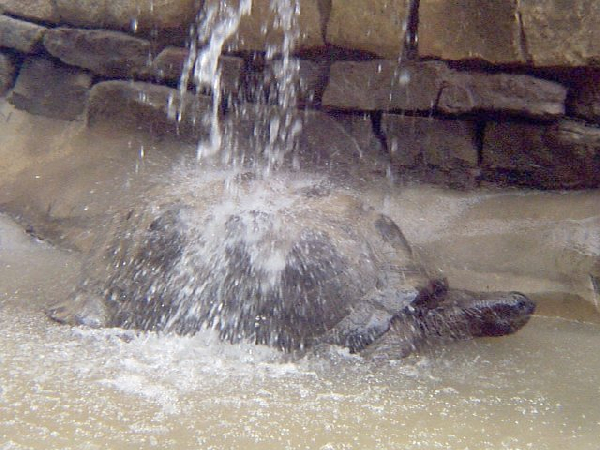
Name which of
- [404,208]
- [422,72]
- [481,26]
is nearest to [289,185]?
[404,208]

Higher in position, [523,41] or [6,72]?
[523,41]

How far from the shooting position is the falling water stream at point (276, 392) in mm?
1896

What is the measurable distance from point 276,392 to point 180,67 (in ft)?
7.63

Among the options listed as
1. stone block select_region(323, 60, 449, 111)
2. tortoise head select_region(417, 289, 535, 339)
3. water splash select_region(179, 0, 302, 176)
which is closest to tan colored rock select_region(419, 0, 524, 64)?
stone block select_region(323, 60, 449, 111)

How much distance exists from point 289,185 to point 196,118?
78cm

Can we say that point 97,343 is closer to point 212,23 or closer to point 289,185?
point 289,185

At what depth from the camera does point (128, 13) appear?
13.2ft

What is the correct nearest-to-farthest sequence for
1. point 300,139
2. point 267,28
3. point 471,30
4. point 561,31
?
point 561,31
point 471,30
point 267,28
point 300,139

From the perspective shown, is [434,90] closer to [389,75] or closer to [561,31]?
[389,75]

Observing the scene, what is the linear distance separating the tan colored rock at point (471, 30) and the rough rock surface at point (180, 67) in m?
1.02

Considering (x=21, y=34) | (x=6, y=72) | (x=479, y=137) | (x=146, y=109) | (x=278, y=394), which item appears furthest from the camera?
(x=6, y=72)

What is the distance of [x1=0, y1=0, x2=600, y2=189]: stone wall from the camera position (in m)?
3.29

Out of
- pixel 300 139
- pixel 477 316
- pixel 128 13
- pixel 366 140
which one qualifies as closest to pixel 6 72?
pixel 128 13

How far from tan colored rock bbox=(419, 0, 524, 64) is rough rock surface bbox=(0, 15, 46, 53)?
2283 millimetres
